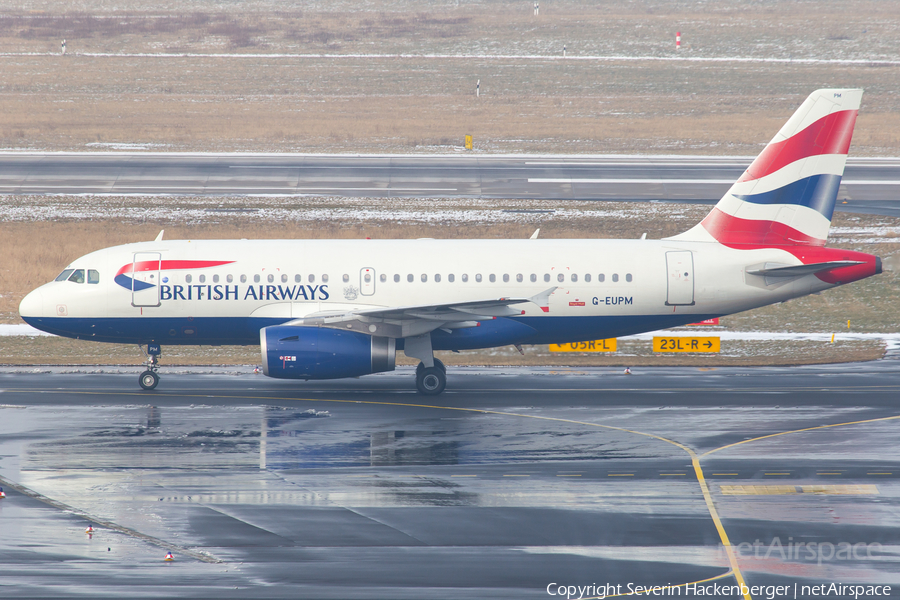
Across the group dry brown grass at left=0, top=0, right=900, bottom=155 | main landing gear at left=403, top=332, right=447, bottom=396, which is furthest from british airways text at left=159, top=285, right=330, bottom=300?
dry brown grass at left=0, top=0, right=900, bottom=155

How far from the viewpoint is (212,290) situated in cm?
2809

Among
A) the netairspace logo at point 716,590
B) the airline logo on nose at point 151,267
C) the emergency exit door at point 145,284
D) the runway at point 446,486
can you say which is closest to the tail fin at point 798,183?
the runway at point 446,486

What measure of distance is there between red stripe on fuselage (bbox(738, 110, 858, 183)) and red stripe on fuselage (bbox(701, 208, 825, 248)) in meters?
1.53

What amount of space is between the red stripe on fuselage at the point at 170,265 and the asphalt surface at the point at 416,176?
24737 mm

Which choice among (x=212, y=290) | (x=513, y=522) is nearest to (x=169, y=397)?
(x=212, y=290)

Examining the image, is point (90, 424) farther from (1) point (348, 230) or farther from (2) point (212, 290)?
(1) point (348, 230)

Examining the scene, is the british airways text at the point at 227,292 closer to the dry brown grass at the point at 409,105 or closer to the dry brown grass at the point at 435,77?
the dry brown grass at the point at 435,77

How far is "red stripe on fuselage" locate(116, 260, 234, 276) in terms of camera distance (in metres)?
28.2

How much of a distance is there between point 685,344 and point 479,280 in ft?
31.9

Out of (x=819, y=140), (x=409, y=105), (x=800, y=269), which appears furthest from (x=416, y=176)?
(x=800, y=269)

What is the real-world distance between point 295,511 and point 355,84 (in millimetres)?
79411

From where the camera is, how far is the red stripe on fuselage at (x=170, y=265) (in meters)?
28.2

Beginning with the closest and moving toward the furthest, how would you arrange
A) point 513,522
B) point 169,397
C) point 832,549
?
point 832,549
point 513,522
point 169,397

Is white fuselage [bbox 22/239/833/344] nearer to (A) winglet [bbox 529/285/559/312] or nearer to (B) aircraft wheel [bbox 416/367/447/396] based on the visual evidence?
(A) winglet [bbox 529/285/559/312]
